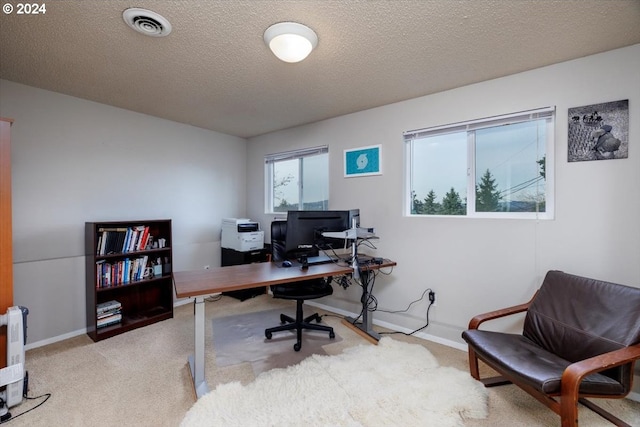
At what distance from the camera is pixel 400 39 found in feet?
5.81

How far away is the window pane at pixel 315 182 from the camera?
3.56m

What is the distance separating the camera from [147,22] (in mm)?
1607

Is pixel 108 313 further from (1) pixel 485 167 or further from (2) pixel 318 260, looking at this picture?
(1) pixel 485 167

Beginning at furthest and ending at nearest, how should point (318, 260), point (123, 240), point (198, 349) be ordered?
1. point (123, 240)
2. point (318, 260)
3. point (198, 349)

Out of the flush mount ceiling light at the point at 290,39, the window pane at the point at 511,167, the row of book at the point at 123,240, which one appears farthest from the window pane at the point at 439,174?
the row of book at the point at 123,240

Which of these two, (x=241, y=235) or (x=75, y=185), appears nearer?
(x=75, y=185)

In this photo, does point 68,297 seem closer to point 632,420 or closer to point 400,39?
point 400,39

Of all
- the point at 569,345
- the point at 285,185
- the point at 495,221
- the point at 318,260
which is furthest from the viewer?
the point at 285,185

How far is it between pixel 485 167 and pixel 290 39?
79.0 inches

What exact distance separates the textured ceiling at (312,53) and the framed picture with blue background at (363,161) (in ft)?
1.81

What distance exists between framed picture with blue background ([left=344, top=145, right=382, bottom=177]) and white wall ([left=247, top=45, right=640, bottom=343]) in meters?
0.07

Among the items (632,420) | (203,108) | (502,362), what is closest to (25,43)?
(203,108)

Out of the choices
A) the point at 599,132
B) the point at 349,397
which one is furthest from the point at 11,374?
the point at 599,132

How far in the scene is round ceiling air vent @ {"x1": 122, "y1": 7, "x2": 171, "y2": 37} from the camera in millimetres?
1521
